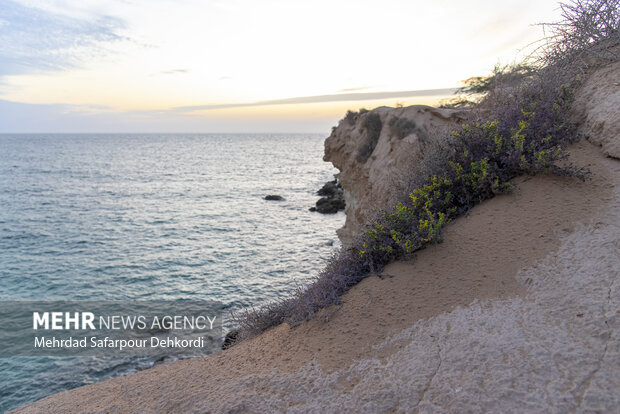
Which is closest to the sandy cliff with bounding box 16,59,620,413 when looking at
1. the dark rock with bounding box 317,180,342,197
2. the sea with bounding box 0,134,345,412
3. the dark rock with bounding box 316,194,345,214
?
the sea with bounding box 0,134,345,412

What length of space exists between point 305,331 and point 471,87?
1076 cm

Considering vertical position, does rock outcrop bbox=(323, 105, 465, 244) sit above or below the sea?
above

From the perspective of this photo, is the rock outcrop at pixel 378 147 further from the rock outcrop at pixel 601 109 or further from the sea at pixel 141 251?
the sea at pixel 141 251

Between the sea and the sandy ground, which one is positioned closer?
the sandy ground

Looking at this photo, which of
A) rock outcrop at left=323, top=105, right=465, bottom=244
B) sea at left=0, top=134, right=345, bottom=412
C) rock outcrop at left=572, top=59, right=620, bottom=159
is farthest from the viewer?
sea at left=0, top=134, right=345, bottom=412

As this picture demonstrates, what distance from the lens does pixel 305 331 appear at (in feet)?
Result: 16.1

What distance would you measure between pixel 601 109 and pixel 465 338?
17.9 ft

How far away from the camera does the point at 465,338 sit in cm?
399

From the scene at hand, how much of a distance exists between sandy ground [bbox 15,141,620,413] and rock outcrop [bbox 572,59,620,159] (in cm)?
59

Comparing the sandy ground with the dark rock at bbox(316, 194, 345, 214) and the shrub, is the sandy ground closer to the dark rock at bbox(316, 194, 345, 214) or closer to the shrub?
the shrub

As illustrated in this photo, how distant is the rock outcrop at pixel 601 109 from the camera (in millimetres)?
6242

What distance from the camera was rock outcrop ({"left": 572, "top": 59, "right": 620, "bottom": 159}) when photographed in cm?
624

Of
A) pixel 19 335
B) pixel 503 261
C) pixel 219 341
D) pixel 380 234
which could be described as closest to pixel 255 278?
pixel 219 341

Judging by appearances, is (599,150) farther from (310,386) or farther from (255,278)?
(255,278)
